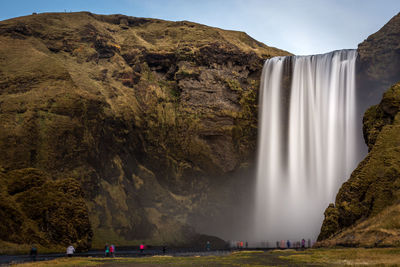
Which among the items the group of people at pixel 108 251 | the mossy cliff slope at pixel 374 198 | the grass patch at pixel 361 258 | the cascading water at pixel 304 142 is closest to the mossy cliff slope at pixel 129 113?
the cascading water at pixel 304 142

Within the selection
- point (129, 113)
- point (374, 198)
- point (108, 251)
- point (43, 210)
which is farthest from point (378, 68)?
point (43, 210)

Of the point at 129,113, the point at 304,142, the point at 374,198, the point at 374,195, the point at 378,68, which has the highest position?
the point at 378,68

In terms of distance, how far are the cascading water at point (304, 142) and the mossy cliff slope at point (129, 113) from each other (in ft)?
18.2

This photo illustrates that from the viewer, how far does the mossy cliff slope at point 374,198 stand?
37469 millimetres

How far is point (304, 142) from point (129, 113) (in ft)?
116

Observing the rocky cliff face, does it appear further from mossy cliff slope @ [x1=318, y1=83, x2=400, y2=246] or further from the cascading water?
the cascading water

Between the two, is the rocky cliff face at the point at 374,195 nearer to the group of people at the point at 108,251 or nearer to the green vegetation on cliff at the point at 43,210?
the group of people at the point at 108,251

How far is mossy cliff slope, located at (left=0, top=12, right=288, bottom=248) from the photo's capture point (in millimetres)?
68625

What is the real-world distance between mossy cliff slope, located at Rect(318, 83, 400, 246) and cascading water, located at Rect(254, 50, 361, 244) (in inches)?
1076

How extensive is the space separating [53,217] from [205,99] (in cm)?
4509

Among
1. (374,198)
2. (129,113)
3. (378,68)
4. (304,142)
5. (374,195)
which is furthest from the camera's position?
(129,113)

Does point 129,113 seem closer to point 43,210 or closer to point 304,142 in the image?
point 43,210

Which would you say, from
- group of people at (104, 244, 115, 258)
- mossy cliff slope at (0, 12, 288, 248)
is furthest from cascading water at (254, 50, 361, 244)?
group of people at (104, 244, 115, 258)

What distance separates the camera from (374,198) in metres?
42.6
